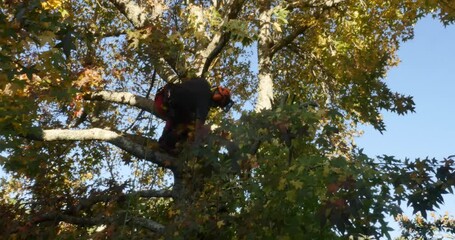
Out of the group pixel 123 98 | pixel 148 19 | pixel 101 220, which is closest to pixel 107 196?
pixel 101 220

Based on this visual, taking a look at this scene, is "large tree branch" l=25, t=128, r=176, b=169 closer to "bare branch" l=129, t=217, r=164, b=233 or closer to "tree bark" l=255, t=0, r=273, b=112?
"bare branch" l=129, t=217, r=164, b=233

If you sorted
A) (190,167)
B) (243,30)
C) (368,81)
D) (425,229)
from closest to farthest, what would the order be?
(190,167)
(243,30)
(368,81)
(425,229)

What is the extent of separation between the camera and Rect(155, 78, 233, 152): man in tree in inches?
289

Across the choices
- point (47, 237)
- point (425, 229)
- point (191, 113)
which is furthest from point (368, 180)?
point (425, 229)

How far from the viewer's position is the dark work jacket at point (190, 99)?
7320 millimetres

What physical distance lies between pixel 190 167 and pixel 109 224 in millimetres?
1473

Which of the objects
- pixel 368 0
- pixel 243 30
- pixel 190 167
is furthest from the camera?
pixel 368 0

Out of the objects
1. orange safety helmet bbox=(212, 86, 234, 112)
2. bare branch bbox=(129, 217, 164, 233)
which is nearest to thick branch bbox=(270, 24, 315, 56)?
orange safety helmet bbox=(212, 86, 234, 112)

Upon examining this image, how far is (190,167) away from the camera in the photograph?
21.5ft

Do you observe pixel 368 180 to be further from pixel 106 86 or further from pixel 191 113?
pixel 106 86

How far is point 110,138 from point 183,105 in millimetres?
1489

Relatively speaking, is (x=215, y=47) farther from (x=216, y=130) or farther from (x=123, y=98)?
(x=216, y=130)

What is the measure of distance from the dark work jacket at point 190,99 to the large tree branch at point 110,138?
0.72m

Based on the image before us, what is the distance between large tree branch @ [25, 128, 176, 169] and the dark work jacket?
0.72m
